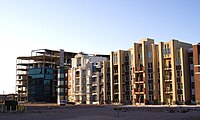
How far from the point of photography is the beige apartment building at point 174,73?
89137mm

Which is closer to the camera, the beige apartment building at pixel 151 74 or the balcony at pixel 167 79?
the beige apartment building at pixel 151 74

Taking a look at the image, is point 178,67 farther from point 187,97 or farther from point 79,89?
point 79,89

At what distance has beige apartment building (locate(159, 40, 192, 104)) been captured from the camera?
292 feet

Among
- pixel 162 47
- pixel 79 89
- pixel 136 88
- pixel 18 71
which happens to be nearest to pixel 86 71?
pixel 79 89

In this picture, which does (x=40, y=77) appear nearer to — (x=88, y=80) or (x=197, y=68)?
(x=88, y=80)

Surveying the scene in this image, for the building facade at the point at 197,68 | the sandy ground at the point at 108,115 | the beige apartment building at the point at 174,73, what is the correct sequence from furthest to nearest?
the beige apartment building at the point at 174,73 → the building facade at the point at 197,68 → the sandy ground at the point at 108,115

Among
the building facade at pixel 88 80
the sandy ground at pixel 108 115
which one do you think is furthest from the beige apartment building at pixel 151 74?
the sandy ground at pixel 108 115

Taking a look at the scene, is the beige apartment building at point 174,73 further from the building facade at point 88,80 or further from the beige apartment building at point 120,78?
the building facade at point 88,80

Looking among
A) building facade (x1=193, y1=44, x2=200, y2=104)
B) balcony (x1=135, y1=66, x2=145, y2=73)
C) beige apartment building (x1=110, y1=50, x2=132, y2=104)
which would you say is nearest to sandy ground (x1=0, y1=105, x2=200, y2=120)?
building facade (x1=193, y1=44, x2=200, y2=104)

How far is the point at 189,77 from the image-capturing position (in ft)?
297

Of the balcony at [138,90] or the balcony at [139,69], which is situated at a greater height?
the balcony at [139,69]

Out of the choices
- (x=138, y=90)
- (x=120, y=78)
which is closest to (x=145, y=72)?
(x=138, y=90)

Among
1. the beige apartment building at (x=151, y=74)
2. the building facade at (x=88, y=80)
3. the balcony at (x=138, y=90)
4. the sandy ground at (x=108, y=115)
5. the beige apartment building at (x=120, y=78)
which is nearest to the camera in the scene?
the sandy ground at (x=108, y=115)

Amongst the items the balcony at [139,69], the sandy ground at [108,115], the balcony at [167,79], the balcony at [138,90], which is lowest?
the sandy ground at [108,115]
